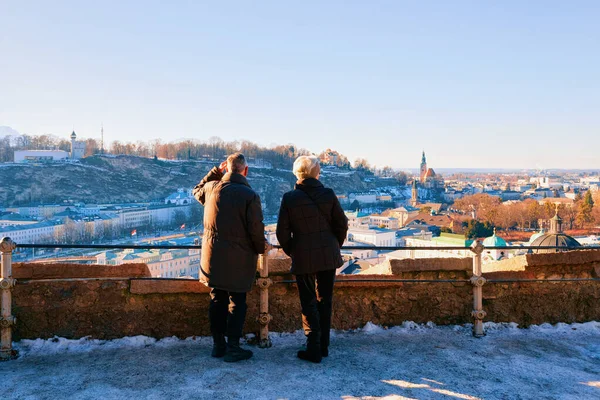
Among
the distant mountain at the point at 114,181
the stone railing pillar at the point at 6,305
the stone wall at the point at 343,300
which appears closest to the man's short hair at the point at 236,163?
the stone wall at the point at 343,300

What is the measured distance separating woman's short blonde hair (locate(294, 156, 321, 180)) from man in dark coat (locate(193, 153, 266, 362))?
1.09 ft

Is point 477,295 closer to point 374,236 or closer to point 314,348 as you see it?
point 314,348

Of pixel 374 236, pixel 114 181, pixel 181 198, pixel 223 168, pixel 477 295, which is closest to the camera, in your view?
pixel 223 168

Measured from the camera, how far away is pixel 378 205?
422 ft

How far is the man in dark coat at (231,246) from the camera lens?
3227 millimetres

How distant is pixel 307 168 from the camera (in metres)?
3.35

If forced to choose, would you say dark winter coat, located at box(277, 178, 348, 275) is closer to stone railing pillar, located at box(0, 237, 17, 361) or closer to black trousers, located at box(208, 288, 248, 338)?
black trousers, located at box(208, 288, 248, 338)

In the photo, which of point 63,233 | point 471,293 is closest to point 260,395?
point 471,293

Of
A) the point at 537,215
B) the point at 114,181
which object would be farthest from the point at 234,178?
the point at 114,181

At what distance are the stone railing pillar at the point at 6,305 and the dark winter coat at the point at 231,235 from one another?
1.25m

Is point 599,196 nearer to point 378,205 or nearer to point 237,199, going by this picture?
point 378,205

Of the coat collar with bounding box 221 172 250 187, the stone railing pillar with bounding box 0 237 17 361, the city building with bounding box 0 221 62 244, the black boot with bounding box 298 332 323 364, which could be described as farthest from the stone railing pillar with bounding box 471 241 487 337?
the city building with bounding box 0 221 62 244

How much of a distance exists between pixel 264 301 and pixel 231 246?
2.22 ft

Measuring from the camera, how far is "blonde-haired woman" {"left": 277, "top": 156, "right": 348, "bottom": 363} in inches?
129
